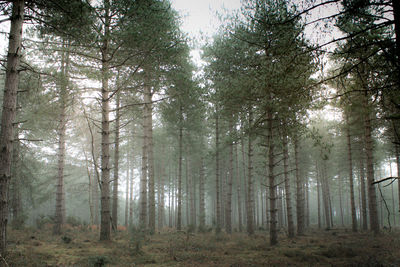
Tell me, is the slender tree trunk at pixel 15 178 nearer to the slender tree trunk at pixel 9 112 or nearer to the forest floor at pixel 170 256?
the forest floor at pixel 170 256

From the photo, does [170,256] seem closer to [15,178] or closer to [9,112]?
[9,112]

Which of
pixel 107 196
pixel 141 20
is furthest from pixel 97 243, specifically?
pixel 141 20

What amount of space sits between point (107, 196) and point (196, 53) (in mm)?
12679

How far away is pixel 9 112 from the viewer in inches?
234

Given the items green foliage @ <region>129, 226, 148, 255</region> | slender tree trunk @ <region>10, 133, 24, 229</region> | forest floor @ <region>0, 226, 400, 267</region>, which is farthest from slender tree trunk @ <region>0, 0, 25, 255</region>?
slender tree trunk @ <region>10, 133, 24, 229</region>

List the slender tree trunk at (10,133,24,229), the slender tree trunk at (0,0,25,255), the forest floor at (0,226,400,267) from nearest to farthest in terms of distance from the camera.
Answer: the slender tree trunk at (0,0,25,255), the forest floor at (0,226,400,267), the slender tree trunk at (10,133,24,229)

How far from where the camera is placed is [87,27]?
841 cm

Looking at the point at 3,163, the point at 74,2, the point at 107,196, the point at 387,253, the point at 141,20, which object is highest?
the point at 141,20

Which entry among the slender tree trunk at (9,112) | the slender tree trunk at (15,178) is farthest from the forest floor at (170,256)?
the slender tree trunk at (15,178)

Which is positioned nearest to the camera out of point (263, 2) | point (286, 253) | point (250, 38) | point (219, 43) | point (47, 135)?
point (286, 253)

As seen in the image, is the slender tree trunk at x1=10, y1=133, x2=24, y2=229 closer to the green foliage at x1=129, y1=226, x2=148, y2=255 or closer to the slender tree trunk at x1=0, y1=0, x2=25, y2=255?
the green foliage at x1=129, y1=226, x2=148, y2=255

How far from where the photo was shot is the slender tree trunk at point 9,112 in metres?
5.56

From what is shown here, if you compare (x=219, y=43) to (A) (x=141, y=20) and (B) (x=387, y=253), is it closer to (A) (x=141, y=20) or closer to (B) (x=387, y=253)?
(A) (x=141, y=20)

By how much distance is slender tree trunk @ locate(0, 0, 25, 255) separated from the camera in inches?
219
